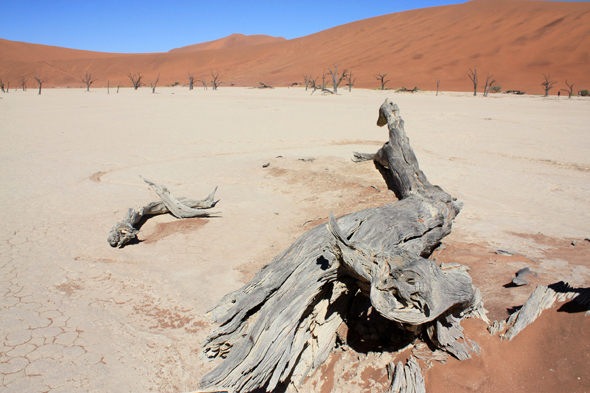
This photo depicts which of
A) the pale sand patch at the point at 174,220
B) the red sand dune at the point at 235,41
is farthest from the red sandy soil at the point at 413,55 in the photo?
the red sand dune at the point at 235,41

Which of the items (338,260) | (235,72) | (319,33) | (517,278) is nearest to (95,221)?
(338,260)

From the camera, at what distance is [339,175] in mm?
7328

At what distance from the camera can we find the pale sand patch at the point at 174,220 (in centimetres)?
321

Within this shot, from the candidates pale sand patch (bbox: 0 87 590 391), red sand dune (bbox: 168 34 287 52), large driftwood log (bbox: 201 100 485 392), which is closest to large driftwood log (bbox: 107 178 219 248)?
pale sand patch (bbox: 0 87 590 391)

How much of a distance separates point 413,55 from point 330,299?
177 ft

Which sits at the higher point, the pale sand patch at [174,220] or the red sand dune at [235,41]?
the red sand dune at [235,41]

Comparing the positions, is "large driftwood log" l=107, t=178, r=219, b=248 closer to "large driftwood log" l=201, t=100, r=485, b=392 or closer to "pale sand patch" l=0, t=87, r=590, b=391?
"pale sand patch" l=0, t=87, r=590, b=391

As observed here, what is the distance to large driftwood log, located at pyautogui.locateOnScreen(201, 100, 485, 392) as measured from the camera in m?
2.33

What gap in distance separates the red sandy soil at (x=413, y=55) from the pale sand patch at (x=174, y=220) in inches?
1194

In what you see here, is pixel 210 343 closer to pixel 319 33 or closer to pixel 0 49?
pixel 319 33

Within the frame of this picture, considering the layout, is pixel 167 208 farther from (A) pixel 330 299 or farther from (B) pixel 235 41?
(B) pixel 235 41

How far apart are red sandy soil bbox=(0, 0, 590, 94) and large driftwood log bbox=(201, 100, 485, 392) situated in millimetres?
37329

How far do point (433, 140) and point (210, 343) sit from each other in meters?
9.70

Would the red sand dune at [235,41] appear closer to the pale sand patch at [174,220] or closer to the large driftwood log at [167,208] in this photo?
the pale sand patch at [174,220]
